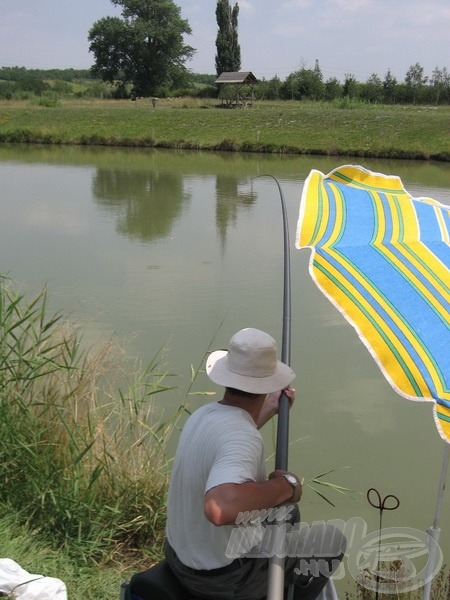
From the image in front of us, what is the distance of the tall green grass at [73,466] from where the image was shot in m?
2.07

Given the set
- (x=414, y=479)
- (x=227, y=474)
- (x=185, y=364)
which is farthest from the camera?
(x=185, y=364)

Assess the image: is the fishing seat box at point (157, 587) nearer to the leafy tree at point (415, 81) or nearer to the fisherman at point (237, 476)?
the fisherman at point (237, 476)

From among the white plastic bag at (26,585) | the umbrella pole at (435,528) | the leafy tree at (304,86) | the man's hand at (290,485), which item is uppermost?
the leafy tree at (304,86)

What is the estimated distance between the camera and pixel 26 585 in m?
1.67

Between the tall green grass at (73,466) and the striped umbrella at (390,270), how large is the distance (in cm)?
94

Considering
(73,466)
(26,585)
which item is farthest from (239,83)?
(26,585)

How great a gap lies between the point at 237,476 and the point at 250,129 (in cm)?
1676

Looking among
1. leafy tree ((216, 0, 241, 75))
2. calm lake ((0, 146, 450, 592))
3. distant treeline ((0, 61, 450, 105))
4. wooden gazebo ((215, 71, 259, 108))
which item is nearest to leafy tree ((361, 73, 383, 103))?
distant treeline ((0, 61, 450, 105))

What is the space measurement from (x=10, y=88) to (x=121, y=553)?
31.1 metres

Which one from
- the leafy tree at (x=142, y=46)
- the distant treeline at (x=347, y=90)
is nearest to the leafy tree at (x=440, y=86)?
the distant treeline at (x=347, y=90)

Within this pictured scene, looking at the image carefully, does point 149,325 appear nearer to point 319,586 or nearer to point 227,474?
point 319,586

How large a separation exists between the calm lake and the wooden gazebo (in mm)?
11262

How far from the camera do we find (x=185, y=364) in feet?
12.2

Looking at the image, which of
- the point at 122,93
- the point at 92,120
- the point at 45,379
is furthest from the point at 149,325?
the point at 122,93
